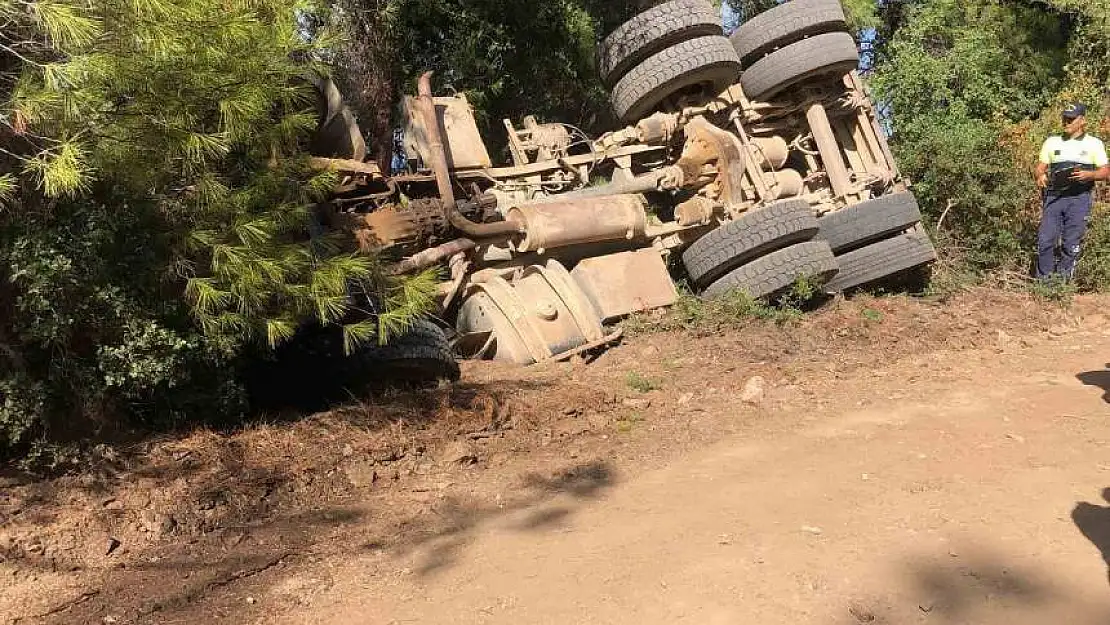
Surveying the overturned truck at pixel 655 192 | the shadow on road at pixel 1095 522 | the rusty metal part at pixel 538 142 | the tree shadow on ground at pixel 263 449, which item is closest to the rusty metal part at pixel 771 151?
the overturned truck at pixel 655 192

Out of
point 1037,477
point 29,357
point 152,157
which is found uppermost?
point 152,157

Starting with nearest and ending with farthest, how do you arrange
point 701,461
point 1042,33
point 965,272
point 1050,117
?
point 701,461
point 965,272
point 1050,117
point 1042,33

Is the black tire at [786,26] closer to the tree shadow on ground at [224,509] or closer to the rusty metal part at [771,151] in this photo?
the rusty metal part at [771,151]

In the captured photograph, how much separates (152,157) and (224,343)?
919 mm

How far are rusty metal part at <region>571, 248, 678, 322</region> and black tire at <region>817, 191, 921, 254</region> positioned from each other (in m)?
1.43

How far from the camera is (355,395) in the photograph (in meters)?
5.12

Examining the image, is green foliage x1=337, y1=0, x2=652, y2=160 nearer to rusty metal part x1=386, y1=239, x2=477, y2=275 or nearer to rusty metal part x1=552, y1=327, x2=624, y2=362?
rusty metal part x1=386, y1=239, x2=477, y2=275

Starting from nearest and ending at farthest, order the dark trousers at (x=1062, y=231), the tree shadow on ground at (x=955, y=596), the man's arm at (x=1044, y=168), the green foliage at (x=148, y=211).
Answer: the tree shadow on ground at (x=955, y=596), the green foliage at (x=148, y=211), the dark trousers at (x=1062, y=231), the man's arm at (x=1044, y=168)

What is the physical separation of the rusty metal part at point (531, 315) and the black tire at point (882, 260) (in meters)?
A: 2.28

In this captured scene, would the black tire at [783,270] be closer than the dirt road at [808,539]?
No

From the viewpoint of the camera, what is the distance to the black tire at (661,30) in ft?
24.2

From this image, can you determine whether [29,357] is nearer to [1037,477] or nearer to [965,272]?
[1037,477]

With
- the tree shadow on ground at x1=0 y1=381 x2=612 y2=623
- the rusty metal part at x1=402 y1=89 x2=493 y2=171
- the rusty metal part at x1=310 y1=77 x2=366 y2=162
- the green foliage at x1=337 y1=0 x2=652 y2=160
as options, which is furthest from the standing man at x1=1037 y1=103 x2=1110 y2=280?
the green foliage at x1=337 y1=0 x2=652 y2=160

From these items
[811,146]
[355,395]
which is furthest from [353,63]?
[355,395]
